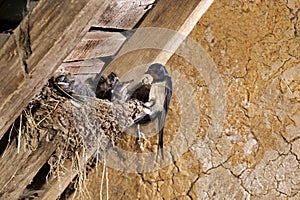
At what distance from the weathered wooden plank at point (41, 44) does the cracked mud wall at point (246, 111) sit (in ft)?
Answer: 2.72

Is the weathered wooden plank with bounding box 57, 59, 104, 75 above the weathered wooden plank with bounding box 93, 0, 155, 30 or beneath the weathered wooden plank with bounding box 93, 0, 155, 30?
beneath

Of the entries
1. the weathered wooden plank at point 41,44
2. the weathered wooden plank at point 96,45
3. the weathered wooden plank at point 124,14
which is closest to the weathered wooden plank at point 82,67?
the weathered wooden plank at point 96,45

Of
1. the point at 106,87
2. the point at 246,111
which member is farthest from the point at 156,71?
the point at 246,111

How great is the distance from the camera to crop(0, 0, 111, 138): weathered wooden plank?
0.91m

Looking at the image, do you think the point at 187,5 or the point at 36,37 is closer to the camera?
the point at 36,37

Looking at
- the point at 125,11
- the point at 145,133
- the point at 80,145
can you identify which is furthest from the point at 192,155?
the point at 125,11

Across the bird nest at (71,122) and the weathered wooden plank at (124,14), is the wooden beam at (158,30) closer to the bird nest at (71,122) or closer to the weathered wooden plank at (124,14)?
the weathered wooden plank at (124,14)

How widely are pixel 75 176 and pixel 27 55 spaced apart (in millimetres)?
859

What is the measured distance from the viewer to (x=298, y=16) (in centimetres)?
160

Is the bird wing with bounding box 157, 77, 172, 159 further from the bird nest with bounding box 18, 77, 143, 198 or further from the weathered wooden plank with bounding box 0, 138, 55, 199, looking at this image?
the weathered wooden plank with bounding box 0, 138, 55, 199

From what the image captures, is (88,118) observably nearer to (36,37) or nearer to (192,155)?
(36,37)

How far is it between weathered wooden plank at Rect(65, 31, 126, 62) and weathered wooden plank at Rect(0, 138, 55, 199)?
0.83 feet

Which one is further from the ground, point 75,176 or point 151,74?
point 151,74

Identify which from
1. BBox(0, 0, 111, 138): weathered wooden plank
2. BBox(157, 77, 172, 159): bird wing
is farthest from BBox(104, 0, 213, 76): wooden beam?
BBox(0, 0, 111, 138): weathered wooden plank
